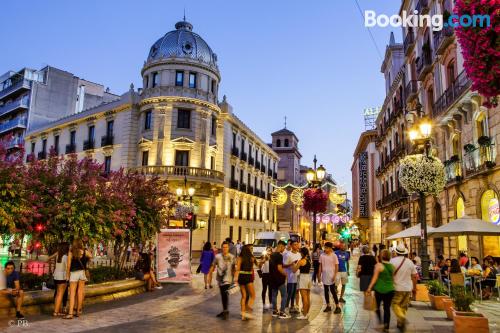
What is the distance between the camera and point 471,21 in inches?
248

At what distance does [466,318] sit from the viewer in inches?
Result: 285

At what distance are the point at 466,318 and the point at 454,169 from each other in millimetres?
14222

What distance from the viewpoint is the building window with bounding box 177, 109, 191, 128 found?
3500cm

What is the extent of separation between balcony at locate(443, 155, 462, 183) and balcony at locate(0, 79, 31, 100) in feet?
164

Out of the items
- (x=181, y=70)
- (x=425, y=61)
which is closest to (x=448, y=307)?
(x=425, y=61)

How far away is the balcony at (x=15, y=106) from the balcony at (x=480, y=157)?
51.0m

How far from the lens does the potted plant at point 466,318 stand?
7.12 metres

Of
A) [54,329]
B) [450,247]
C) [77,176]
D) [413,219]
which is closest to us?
[54,329]

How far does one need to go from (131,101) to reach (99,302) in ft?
90.3

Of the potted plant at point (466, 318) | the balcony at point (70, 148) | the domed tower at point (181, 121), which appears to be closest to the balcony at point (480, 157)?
the potted plant at point (466, 318)

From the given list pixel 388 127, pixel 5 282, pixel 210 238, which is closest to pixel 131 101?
pixel 210 238

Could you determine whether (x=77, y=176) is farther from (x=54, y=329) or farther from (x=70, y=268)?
(x=54, y=329)

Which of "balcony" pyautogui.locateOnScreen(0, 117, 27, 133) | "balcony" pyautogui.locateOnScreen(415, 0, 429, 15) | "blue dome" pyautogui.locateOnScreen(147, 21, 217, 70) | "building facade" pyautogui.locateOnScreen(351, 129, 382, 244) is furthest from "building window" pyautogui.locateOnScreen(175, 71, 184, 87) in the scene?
"balcony" pyautogui.locateOnScreen(0, 117, 27, 133)

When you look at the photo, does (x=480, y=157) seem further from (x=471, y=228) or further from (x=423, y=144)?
(x=423, y=144)
